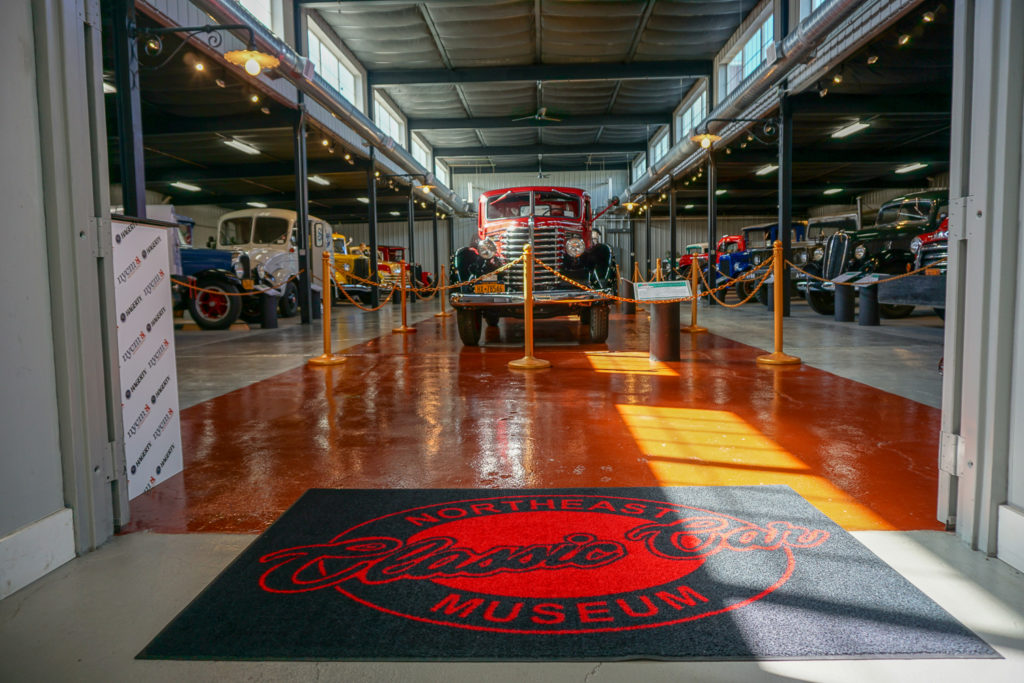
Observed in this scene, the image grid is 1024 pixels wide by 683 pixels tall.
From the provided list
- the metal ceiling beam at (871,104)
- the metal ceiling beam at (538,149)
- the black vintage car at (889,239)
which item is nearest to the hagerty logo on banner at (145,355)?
the black vintage car at (889,239)

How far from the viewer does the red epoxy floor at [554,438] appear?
2.54 m

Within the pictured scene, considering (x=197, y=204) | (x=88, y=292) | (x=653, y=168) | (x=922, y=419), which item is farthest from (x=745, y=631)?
(x=197, y=204)

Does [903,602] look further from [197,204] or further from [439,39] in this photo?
[197,204]

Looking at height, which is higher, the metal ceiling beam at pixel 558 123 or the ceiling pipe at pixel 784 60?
the metal ceiling beam at pixel 558 123

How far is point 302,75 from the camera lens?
9.68m

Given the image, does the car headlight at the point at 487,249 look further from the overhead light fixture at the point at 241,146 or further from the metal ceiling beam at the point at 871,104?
the overhead light fixture at the point at 241,146

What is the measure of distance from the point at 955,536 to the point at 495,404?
274 cm

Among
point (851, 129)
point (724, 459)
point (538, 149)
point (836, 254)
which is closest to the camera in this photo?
point (724, 459)

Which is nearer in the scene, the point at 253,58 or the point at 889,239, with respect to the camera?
the point at 253,58

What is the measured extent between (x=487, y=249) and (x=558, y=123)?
1332 cm

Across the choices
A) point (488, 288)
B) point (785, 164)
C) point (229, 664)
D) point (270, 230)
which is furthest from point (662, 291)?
point (270, 230)

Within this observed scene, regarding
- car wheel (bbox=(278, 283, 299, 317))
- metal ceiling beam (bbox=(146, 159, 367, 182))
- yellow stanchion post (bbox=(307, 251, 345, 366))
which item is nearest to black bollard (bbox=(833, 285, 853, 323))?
yellow stanchion post (bbox=(307, 251, 345, 366))

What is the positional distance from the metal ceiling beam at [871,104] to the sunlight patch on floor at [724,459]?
10139mm

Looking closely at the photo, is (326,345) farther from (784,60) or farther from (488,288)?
(784,60)
